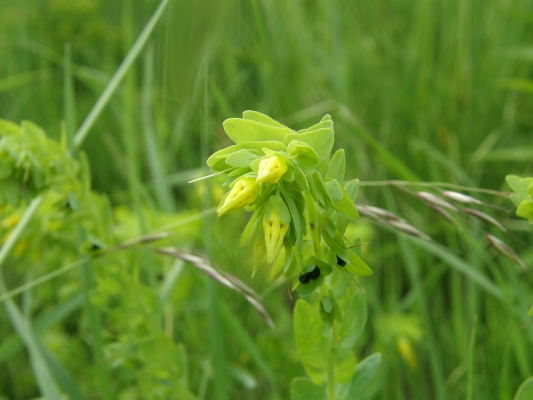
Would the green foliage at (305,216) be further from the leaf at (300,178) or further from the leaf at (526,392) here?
the leaf at (526,392)

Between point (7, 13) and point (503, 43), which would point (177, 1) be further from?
point (7, 13)

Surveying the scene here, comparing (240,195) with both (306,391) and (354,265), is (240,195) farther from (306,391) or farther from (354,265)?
(306,391)

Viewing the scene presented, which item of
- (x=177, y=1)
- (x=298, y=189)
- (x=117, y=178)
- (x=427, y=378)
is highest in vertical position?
(x=177, y=1)

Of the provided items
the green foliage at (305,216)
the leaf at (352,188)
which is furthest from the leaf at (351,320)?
the leaf at (352,188)

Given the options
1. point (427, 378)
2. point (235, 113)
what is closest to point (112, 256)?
point (427, 378)

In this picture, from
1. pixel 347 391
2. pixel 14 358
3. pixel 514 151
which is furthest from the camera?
pixel 514 151

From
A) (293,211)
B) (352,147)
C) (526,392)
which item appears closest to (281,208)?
(293,211)
